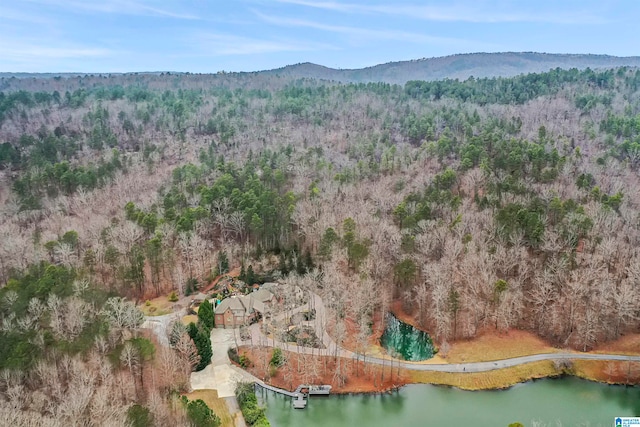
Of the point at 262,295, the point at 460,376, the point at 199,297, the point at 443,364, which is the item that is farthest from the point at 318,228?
the point at 460,376

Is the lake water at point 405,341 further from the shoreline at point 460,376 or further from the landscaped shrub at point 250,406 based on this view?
the landscaped shrub at point 250,406

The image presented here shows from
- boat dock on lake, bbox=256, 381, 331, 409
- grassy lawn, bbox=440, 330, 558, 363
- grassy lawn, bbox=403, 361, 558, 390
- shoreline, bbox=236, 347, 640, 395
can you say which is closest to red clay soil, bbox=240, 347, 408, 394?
shoreline, bbox=236, 347, 640, 395

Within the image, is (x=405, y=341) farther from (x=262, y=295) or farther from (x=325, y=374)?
(x=262, y=295)

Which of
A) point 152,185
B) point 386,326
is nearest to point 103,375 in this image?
point 386,326

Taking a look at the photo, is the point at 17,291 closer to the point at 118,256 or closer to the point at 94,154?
the point at 118,256

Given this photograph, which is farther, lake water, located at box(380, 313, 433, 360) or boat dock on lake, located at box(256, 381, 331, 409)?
lake water, located at box(380, 313, 433, 360)

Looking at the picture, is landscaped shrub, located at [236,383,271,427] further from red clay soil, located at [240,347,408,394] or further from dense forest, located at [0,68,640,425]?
dense forest, located at [0,68,640,425]
